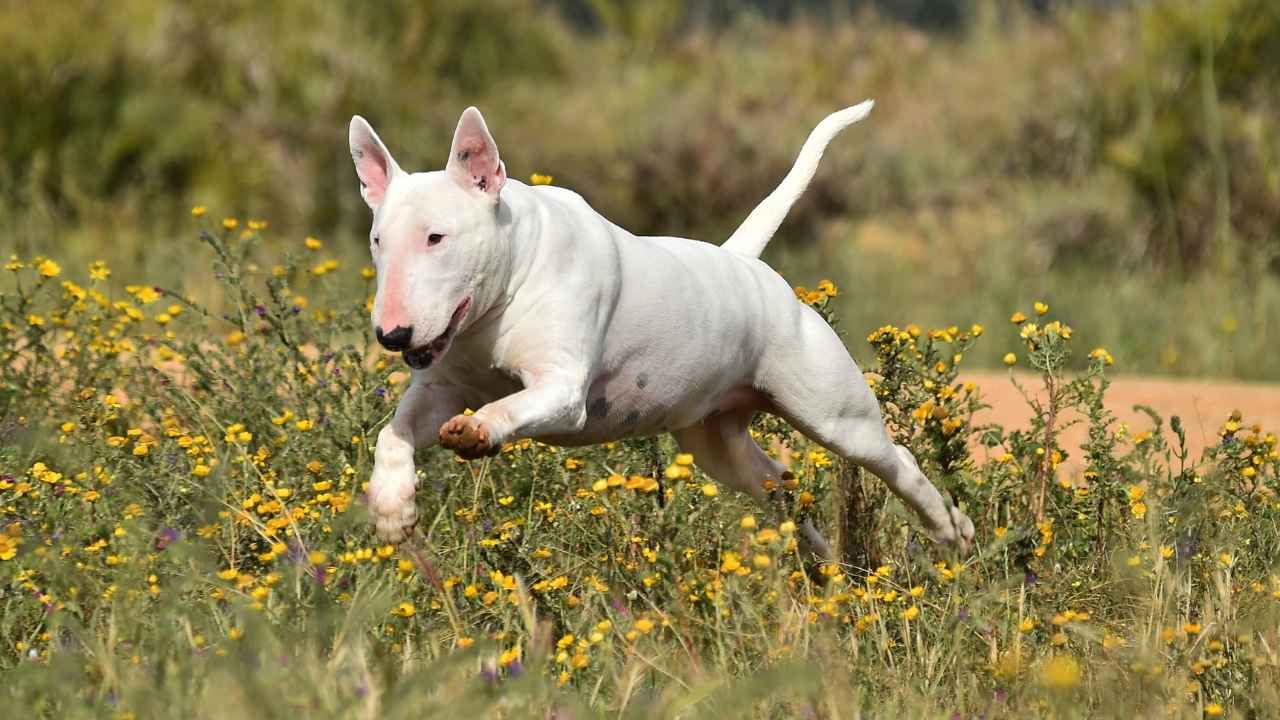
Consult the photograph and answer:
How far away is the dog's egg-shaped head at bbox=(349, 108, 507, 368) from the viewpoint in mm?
3969

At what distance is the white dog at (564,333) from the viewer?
4070 millimetres

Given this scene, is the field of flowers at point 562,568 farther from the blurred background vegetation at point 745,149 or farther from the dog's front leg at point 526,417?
the blurred background vegetation at point 745,149

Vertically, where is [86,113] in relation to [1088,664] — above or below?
above

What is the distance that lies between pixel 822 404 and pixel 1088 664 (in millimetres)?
1184

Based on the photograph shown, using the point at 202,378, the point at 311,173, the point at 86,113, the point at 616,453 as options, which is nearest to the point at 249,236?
the point at 202,378

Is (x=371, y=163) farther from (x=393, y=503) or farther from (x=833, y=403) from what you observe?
(x=833, y=403)

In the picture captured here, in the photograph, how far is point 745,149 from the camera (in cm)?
1447

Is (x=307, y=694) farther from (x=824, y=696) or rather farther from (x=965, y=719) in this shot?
(x=965, y=719)

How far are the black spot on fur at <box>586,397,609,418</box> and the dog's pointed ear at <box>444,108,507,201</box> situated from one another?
67cm

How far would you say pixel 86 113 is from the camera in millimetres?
12125

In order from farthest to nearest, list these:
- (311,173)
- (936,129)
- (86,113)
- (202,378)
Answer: (936,129) < (311,173) < (86,113) < (202,378)

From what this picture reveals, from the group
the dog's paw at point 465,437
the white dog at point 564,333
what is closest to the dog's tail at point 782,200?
the white dog at point 564,333

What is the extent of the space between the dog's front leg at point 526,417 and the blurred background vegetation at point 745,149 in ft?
18.1

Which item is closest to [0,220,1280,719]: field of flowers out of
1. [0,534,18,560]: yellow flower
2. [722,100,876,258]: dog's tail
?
[0,534,18,560]: yellow flower
